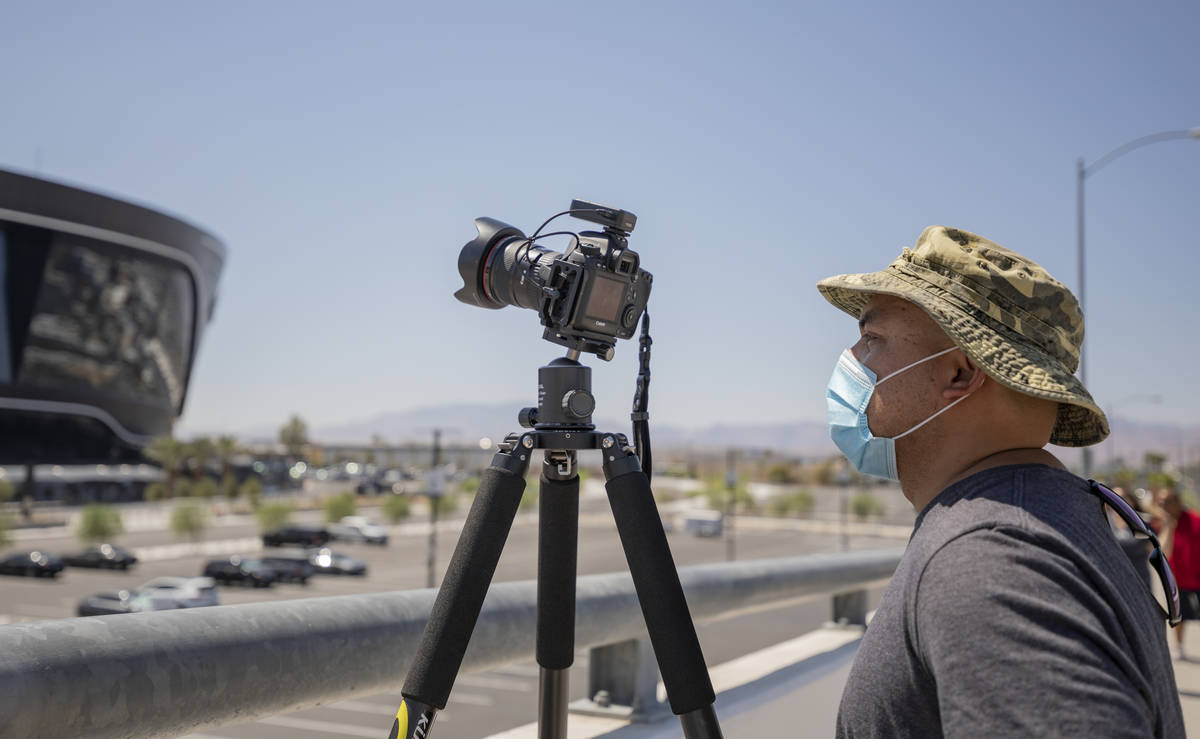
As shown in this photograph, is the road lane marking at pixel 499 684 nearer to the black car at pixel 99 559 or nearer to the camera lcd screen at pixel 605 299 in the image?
the camera lcd screen at pixel 605 299

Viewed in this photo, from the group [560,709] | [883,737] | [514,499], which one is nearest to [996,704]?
[883,737]

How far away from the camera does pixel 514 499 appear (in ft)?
7.55

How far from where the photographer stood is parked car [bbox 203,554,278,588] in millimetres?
42812

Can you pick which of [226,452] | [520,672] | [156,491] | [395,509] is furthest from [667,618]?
[226,452]

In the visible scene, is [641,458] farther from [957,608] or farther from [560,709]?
[957,608]

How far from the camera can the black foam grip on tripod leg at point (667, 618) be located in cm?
209

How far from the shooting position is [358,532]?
6431 cm

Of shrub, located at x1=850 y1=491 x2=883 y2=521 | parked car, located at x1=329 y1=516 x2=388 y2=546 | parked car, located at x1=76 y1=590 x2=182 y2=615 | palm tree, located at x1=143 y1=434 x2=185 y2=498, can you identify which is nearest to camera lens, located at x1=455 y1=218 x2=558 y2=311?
parked car, located at x1=76 y1=590 x2=182 y2=615

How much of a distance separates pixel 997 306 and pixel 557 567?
129 centimetres

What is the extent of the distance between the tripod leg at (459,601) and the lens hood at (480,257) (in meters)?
0.65

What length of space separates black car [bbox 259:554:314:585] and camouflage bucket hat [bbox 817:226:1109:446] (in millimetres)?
45433

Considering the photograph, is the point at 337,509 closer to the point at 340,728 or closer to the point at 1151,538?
the point at 340,728

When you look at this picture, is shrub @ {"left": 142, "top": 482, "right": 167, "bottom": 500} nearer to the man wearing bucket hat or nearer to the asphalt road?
the asphalt road

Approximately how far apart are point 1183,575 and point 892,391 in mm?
8767
